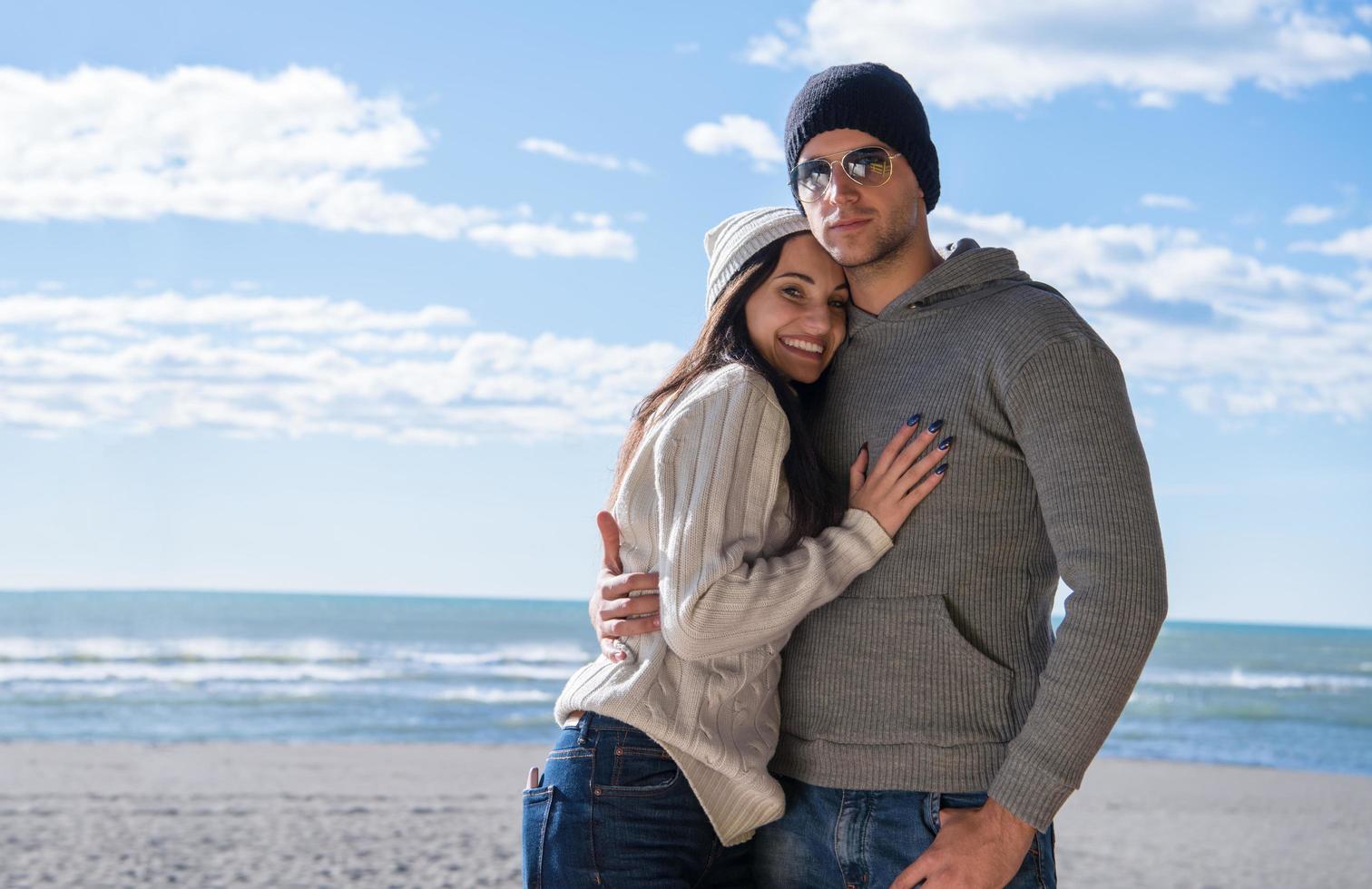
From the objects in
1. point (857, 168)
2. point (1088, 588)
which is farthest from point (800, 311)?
point (1088, 588)

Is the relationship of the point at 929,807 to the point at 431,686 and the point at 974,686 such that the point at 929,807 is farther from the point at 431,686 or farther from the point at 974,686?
the point at 431,686

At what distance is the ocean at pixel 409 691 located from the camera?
16.7 meters

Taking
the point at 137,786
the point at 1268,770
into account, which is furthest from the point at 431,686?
the point at 1268,770

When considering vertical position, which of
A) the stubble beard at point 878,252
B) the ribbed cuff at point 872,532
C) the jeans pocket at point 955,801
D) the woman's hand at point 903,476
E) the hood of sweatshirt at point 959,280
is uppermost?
the stubble beard at point 878,252

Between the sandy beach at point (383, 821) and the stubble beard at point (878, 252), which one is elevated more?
the stubble beard at point (878, 252)

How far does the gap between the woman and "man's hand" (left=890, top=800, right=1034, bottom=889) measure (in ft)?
1.15

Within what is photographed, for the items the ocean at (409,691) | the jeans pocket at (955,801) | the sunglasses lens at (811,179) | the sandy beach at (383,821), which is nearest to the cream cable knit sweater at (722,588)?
the jeans pocket at (955,801)

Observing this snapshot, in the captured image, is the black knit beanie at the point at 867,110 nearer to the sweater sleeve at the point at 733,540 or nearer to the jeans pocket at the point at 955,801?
the sweater sleeve at the point at 733,540

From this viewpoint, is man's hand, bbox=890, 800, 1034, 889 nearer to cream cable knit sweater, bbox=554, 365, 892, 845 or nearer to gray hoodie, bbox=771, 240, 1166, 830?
gray hoodie, bbox=771, 240, 1166, 830

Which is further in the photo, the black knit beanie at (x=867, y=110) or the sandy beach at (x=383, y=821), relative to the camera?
the sandy beach at (x=383, y=821)

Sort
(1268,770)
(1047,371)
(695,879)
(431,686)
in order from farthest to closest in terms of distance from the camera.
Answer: (431,686), (1268,770), (695,879), (1047,371)

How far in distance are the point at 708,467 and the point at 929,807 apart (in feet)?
2.32

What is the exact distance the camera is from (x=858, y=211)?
2.57 m

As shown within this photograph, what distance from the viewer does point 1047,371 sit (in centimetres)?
222
